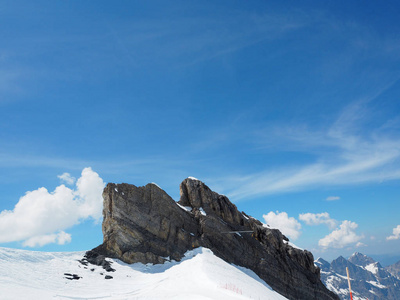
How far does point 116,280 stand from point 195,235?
58.9ft

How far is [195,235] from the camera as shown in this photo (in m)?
51.4

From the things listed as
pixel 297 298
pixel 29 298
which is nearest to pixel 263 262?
pixel 297 298

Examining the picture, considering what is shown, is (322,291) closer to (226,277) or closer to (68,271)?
(226,277)

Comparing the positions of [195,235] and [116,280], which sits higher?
[195,235]

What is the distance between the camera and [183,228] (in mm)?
51406

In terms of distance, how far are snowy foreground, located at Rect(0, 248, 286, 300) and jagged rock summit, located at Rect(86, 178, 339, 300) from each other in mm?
3598

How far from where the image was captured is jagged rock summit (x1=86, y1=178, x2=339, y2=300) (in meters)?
45.2

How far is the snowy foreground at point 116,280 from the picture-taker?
2667 cm

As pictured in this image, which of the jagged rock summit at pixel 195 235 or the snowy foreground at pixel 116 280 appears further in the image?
the jagged rock summit at pixel 195 235

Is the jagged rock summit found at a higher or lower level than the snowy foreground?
higher

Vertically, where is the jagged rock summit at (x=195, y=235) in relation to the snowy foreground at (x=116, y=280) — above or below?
above

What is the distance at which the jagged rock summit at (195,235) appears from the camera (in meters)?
45.2

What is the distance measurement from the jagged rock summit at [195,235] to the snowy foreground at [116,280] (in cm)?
360

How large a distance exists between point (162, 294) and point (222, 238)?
27686 mm
